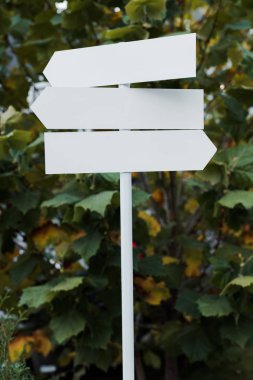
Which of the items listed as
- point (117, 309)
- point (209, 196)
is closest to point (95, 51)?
point (209, 196)

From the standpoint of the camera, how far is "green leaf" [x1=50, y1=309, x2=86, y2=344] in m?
2.30

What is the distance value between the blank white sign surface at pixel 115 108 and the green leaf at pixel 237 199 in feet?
1.80

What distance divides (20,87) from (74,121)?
60.1 inches

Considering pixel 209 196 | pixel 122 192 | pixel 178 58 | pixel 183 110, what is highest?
pixel 178 58

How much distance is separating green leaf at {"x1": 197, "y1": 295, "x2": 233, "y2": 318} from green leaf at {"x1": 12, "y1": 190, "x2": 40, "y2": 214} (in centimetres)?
79

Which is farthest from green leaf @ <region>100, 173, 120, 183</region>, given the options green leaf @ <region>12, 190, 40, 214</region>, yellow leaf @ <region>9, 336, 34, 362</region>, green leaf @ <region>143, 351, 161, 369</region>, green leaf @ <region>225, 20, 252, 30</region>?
green leaf @ <region>143, 351, 161, 369</region>

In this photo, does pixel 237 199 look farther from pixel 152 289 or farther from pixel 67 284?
pixel 152 289

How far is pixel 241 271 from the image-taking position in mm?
2293

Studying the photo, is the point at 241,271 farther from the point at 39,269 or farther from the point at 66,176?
the point at 39,269

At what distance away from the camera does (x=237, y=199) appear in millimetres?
2184

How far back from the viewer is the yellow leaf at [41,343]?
118 inches

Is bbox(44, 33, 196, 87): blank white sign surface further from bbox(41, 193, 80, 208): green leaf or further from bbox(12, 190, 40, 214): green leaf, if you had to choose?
bbox(12, 190, 40, 214): green leaf

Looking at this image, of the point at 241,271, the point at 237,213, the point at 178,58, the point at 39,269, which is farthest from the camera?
the point at 39,269

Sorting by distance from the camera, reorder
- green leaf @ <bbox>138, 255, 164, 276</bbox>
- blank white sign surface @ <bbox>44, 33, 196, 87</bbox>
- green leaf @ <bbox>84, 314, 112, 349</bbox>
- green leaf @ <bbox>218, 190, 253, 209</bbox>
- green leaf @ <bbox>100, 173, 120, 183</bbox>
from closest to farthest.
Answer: blank white sign surface @ <bbox>44, 33, 196, 87</bbox>, green leaf @ <bbox>218, 190, 253, 209</bbox>, green leaf @ <bbox>100, 173, 120, 183</bbox>, green leaf @ <bbox>84, 314, 112, 349</bbox>, green leaf @ <bbox>138, 255, 164, 276</bbox>
